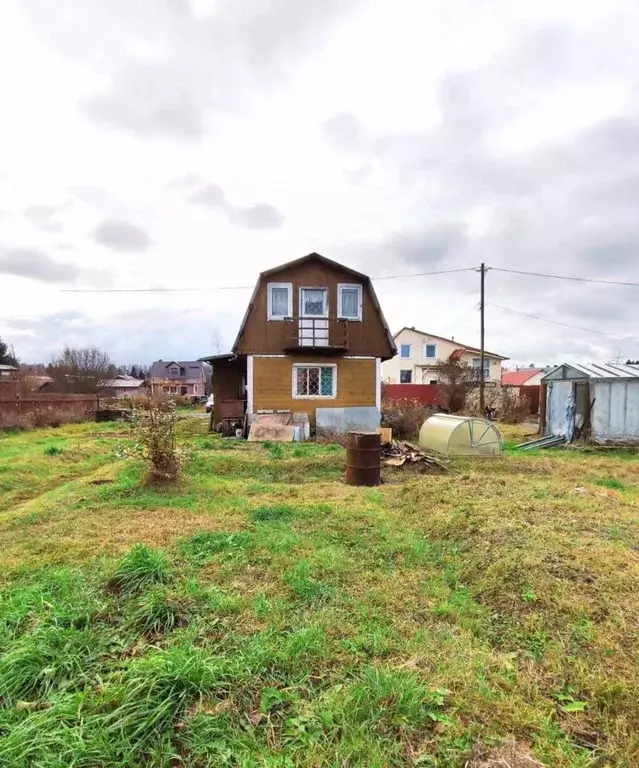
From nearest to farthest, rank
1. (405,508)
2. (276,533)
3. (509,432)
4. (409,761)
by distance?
(409,761)
(276,533)
(405,508)
(509,432)

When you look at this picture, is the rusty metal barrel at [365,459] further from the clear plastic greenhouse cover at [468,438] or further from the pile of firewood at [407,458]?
the clear plastic greenhouse cover at [468,438]

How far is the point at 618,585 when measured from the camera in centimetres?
360

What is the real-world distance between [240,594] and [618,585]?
10.3 feet

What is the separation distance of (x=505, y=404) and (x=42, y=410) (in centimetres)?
2306

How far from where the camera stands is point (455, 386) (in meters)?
25.2

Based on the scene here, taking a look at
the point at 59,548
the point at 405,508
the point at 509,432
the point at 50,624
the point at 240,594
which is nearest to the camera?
the point at 50,624

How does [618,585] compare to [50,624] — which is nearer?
[50,624]

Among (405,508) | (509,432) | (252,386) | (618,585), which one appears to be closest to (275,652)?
(618,585)

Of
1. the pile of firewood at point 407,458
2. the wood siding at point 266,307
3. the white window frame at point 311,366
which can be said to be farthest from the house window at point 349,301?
the pile of firewood at point 407,458

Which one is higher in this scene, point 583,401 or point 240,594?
point 583,401

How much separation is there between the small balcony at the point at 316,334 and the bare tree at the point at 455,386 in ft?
36.8

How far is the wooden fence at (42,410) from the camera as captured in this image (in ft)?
55.5

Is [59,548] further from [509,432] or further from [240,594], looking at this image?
[509,432]

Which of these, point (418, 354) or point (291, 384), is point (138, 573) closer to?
point (291, 384)
